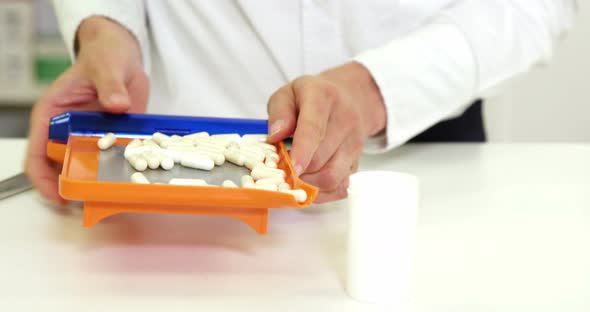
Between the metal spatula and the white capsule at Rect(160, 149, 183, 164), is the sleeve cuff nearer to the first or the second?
the white capsule at Rect(160, 149, 183, 164)

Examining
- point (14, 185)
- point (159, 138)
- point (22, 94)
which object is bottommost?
point (22, 94)

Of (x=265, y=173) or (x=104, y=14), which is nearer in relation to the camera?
(x=265, y=173)

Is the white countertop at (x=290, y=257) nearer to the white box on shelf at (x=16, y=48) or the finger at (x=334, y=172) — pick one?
the finger at (x=334, y=172)

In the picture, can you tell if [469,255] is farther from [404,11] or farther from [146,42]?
[146,42]

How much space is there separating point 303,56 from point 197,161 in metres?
0.41

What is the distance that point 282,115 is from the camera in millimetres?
744

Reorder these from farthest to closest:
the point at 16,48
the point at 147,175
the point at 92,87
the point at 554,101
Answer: the point at 16,48
the point at 554,101
the point at 92,87
the point at 147,175

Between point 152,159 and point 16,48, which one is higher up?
point 152,159

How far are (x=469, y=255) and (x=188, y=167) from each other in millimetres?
277

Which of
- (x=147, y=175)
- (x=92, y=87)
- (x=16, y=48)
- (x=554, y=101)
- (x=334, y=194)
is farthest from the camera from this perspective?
(x=16, y=48)

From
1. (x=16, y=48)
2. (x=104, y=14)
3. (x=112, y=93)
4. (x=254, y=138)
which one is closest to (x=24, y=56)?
(x=16, y=48)

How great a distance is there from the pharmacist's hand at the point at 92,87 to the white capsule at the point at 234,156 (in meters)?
0.16

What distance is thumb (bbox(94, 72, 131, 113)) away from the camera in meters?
0.81

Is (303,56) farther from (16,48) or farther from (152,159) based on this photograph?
(16,48)
